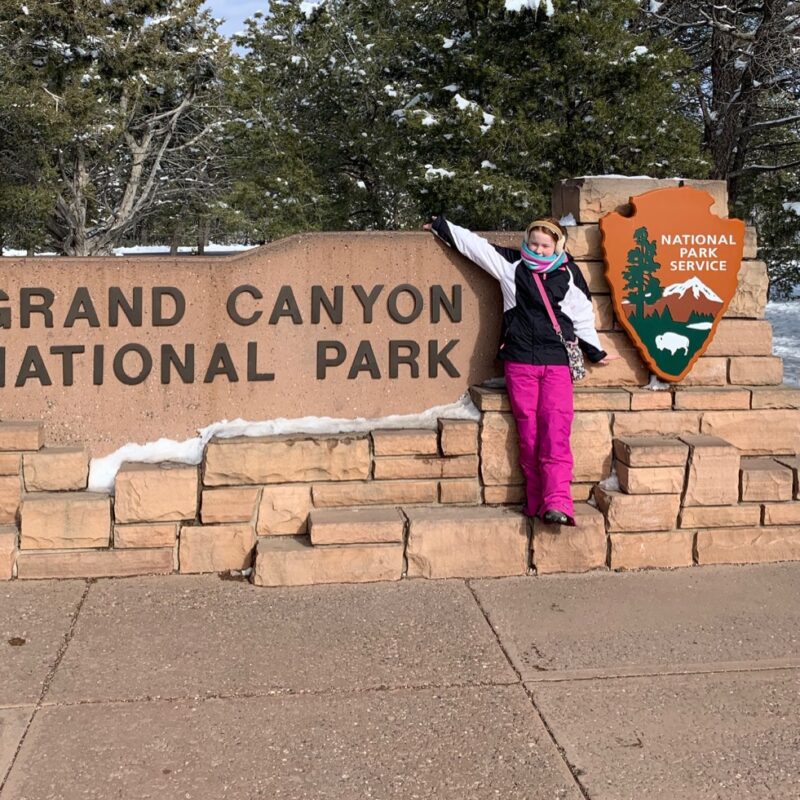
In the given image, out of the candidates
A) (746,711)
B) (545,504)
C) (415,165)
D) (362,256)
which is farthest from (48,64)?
(746,711)

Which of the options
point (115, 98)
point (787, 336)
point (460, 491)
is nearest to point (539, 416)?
point (460, 491)

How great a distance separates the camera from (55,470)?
412 cm

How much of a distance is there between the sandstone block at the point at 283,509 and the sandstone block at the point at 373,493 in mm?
59

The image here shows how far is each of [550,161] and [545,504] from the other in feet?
34.7

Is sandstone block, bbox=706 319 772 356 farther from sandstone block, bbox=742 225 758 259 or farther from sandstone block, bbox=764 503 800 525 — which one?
sandstone block, bbox=764 503 800 525

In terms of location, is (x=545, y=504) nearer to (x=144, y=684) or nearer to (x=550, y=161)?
(x=144, y=684)

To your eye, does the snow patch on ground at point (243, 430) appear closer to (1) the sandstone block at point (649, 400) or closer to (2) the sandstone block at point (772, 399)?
(1) the sandstone block at point (649, 400)

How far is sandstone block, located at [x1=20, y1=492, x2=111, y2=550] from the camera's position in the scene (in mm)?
4004

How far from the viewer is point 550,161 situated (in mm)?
13625

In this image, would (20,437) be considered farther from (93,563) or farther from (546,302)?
(546,302)

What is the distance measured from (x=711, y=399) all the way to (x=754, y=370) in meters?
0.31

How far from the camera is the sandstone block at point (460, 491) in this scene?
4.33m

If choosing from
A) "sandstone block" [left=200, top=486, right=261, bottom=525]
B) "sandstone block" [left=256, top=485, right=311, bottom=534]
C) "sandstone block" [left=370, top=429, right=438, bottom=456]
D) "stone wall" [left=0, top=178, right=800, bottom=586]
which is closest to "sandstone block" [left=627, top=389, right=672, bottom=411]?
"stone wall" [left=0, top=178, right=800, bottom=586]

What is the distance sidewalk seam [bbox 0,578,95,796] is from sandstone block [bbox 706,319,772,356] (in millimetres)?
3246
